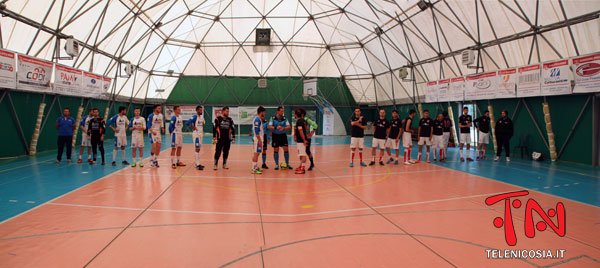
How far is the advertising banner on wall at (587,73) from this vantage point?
409 inches

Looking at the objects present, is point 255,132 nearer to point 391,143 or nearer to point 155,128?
point 155,128

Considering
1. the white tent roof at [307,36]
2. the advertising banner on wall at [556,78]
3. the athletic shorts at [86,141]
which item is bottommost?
the athletic shorts at [86,141]

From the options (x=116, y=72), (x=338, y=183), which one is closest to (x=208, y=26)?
(x=116, y=72)

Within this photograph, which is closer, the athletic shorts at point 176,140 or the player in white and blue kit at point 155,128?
the player in white and blue kit at point 155,128

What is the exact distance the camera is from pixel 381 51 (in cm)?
2428

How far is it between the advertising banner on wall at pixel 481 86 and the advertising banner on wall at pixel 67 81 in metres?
19.6

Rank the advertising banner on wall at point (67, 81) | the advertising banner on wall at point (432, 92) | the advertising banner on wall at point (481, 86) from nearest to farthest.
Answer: the advertising banner on wall at point (67, 81), the advertising banner on wall at point (481, 86), the advertising banner on wall at point (432, 92)

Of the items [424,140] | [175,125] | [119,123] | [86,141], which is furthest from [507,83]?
[86,141]

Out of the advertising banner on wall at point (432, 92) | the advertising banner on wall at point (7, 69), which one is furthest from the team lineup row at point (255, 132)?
the advertising banner on wall at point (432, 92)

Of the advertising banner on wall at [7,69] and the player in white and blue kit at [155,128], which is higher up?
the advertising banner on wall at [7,69]

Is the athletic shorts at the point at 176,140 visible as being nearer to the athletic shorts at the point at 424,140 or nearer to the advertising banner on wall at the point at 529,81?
the athletic shorts at the point at 424,140

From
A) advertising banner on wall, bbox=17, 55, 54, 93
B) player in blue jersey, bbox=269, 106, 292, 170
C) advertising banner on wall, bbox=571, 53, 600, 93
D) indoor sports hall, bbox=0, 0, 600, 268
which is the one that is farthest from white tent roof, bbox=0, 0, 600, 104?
player in blue jersey, bbox=269, 106, 292, 170

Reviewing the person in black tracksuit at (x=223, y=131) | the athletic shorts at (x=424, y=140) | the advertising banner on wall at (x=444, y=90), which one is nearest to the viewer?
the person in black tracksuit at (x=223, y=131)

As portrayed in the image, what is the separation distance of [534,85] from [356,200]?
11.1 m
